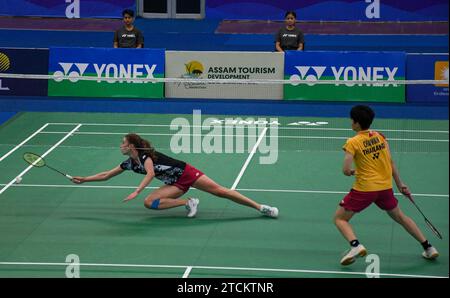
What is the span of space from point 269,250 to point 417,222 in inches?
84.5

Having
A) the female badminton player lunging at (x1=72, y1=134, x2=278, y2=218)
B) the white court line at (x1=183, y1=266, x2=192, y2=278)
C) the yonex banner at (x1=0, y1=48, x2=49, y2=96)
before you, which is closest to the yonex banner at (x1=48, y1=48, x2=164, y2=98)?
the yonex banner at (x1=0, y1=48, x2=49, y2=96)

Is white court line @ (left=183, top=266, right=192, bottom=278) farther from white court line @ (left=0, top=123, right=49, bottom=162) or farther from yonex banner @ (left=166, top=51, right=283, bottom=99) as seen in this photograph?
yonex banner @ (left=166, top=51, right=283, bottom=99)

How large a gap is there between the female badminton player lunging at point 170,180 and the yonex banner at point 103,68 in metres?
7.68

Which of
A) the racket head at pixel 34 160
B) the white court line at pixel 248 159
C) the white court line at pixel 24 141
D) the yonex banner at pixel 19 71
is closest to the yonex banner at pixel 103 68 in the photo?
the yonex banner at pixel 19 71

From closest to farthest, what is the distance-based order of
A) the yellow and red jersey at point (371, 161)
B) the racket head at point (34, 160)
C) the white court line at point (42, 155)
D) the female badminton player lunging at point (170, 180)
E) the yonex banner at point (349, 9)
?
1. the yellow and red jersey at point (371, 161)
2. the female badminton player lunging at point (170, 180)
3. the racket head at point (34, 160)
4. the white court line at point (42, 155)
5. the yonex banner at point (349, 9)

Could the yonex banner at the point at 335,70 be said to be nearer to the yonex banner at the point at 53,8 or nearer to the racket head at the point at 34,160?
the racket head at the point at 34,160

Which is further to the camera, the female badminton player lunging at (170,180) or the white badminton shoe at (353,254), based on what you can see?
the female badminton player lunging at (170,180)

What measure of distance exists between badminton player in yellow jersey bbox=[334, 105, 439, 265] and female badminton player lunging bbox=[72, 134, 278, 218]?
2178mm

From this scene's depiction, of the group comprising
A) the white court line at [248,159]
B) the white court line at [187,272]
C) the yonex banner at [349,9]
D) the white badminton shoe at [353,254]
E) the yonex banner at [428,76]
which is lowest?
the white court line at [187,272]

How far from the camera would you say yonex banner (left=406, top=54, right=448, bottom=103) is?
2050cm

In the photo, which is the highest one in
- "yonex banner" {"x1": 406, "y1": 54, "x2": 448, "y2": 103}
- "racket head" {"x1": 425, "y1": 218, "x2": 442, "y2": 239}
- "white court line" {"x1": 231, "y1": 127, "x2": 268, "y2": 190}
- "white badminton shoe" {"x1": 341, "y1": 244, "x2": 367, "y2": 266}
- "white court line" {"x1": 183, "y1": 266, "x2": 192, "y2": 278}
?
"yonex banner" {"x1": 406, "y1": 54, "x2": 448, "y2": 103}

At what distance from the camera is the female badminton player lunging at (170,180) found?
42.6 ft

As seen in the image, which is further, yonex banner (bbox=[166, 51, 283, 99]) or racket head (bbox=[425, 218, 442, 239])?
yonex banner (bbox=[166, 51, 283, 99])
